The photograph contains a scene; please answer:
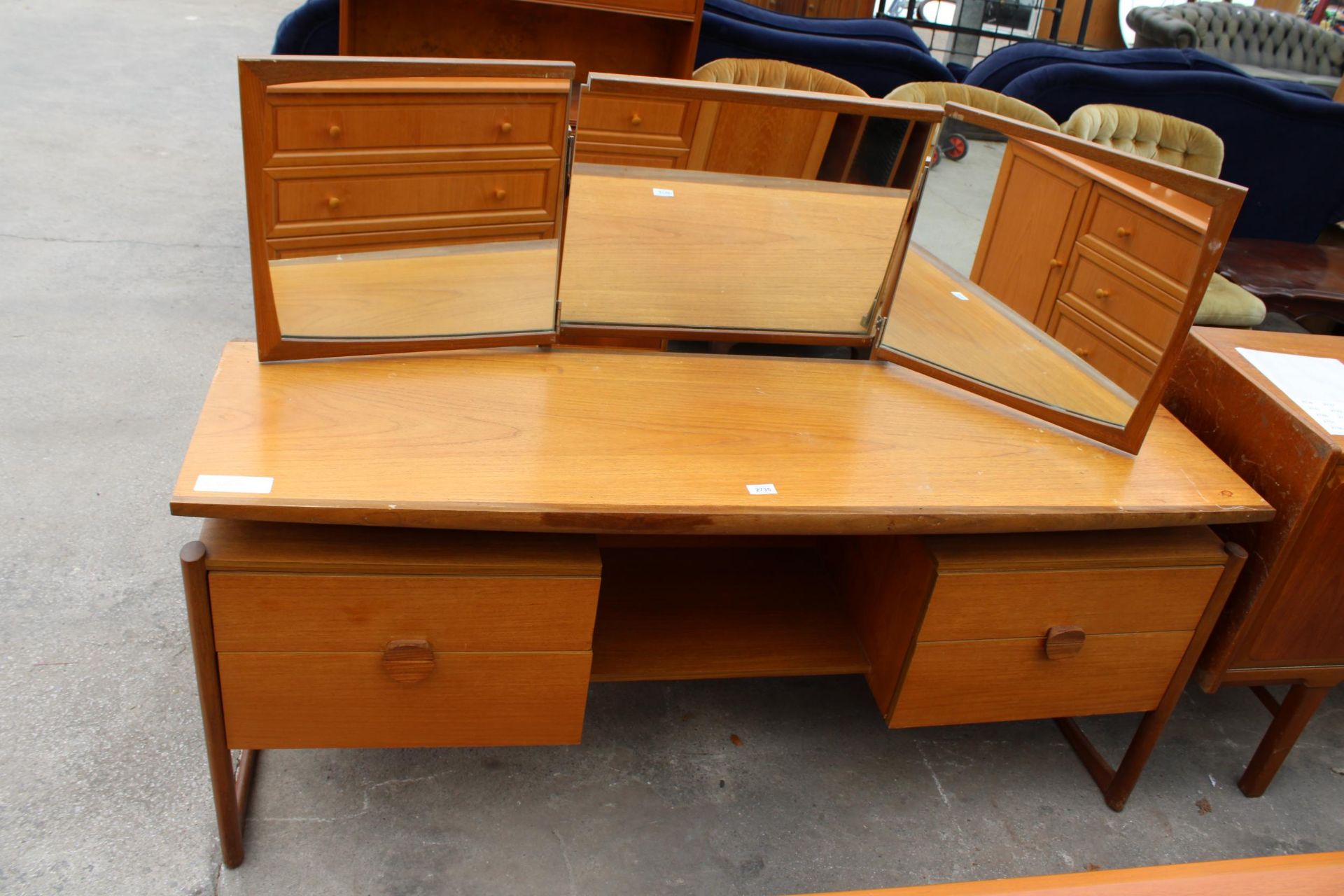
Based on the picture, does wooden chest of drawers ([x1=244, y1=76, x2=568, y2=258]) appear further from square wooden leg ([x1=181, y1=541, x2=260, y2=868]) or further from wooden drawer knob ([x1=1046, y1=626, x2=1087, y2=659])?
wooden drawer knob ([x1=1046, y1=626, x2=1087, y2=659])

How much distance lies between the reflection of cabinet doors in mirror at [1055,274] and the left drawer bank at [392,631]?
79cm

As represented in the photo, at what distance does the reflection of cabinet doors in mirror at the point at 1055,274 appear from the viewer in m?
1.58

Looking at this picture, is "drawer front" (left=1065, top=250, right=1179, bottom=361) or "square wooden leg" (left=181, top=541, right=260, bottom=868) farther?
"drawer front" (left=1065, top=250, right=1179, bottom=361)

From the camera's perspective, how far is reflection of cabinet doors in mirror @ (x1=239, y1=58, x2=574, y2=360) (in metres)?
1.43

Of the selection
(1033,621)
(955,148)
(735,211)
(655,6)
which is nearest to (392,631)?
(735,211)

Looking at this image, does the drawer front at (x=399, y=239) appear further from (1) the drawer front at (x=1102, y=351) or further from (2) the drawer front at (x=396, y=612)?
(1) the drawer front at (x=1102, y=351)

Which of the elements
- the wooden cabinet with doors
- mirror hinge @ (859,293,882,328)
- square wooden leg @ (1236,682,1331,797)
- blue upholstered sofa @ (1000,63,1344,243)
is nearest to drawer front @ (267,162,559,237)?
mirror hinge @ (859,293,882,328)

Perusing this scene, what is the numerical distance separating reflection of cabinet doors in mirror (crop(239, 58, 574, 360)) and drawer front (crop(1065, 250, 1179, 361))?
34.7 inches

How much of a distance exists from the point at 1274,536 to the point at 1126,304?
17.4 inches

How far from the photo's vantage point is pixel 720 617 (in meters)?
1.82

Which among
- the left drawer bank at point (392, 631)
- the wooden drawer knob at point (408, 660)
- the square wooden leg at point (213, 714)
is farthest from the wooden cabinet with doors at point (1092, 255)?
the square wooden leg at point (213, 714)

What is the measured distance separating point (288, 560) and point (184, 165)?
11.1 ft

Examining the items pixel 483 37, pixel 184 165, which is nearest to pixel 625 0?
pixel 483 37

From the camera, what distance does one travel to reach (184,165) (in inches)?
161
